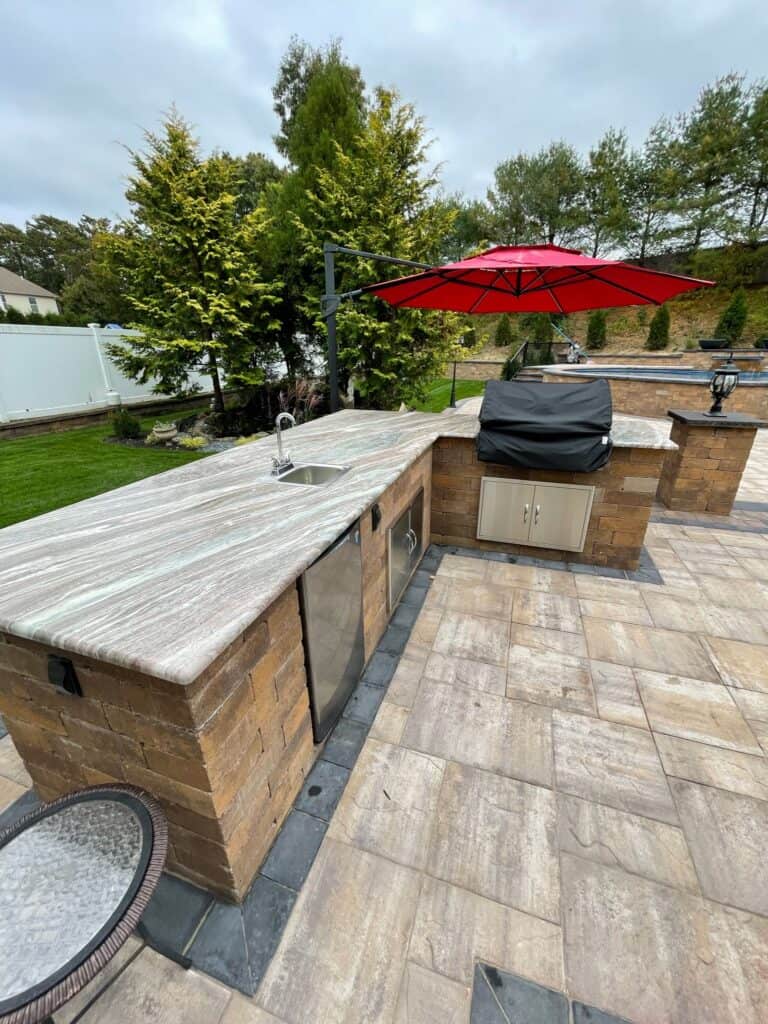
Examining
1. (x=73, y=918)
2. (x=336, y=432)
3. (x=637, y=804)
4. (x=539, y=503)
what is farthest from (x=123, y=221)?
(x=637, y=804)

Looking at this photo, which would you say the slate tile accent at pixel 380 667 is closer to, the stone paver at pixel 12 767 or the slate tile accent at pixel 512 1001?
the slate tile accent at pixel 512 1001

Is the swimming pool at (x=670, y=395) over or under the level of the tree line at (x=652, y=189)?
under

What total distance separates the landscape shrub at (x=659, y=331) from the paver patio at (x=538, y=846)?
16321mm

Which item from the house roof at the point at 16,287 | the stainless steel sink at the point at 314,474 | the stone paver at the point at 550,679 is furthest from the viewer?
the house roof at the point at 16,287

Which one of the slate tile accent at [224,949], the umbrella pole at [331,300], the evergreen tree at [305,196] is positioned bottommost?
the slate tile accent at [224,949]

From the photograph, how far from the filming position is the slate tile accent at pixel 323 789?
1769 millimetres

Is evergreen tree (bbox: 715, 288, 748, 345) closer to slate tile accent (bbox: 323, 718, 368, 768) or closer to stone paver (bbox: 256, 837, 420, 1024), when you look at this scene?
slate tile accent (bbox: 323, 718, 368, 768)

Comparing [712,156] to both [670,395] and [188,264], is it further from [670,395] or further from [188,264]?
[188,264]

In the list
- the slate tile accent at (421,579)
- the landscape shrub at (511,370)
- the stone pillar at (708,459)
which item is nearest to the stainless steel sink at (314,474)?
the slate tile accent at (421,579)

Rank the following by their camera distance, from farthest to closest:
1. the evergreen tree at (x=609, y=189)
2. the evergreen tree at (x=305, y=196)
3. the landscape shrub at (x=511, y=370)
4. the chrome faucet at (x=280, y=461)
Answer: the evergreen tree at (x=609, y=189) → the landscape shrub at (x=511, y=370) → the evergreen tree at (x=305, y=196) → the chrome faucet at (x=280, y=461)

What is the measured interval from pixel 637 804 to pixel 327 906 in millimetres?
1329

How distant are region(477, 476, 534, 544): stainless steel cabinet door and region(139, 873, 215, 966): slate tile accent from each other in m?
3.03

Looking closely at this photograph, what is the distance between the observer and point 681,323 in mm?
17078

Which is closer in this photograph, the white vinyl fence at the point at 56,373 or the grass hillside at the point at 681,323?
the white vinyl fence at the point at 56,373
